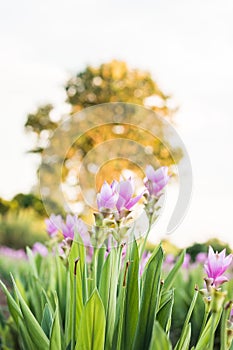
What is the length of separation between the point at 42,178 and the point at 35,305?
1.72 feet

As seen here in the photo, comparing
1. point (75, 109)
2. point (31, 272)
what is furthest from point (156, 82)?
point (31, 272)

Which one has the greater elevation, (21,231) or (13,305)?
(21,231)

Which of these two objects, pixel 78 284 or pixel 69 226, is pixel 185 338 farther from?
pixel 69 226

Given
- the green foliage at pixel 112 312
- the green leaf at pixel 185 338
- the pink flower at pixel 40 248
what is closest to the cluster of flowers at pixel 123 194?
the green foliage at pixel 112 312

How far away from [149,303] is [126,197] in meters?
0.26

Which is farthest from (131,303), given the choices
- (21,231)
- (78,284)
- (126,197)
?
(21,231)

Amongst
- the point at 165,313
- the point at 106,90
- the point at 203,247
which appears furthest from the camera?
the point at 106,90

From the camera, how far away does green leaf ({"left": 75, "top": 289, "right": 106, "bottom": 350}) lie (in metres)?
1.31

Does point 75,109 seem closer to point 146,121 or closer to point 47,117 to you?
point 47,117

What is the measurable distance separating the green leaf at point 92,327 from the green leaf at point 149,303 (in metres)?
0.10

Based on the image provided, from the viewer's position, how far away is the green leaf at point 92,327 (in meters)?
1.31

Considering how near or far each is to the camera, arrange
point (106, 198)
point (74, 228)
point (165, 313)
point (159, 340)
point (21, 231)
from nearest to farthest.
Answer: point (159, 340) < point (106, 198) < point (165, 313) < point (74, 228) < point (21, 231)

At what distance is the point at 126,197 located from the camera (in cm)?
135

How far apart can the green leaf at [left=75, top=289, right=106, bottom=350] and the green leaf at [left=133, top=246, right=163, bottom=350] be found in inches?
3.8
